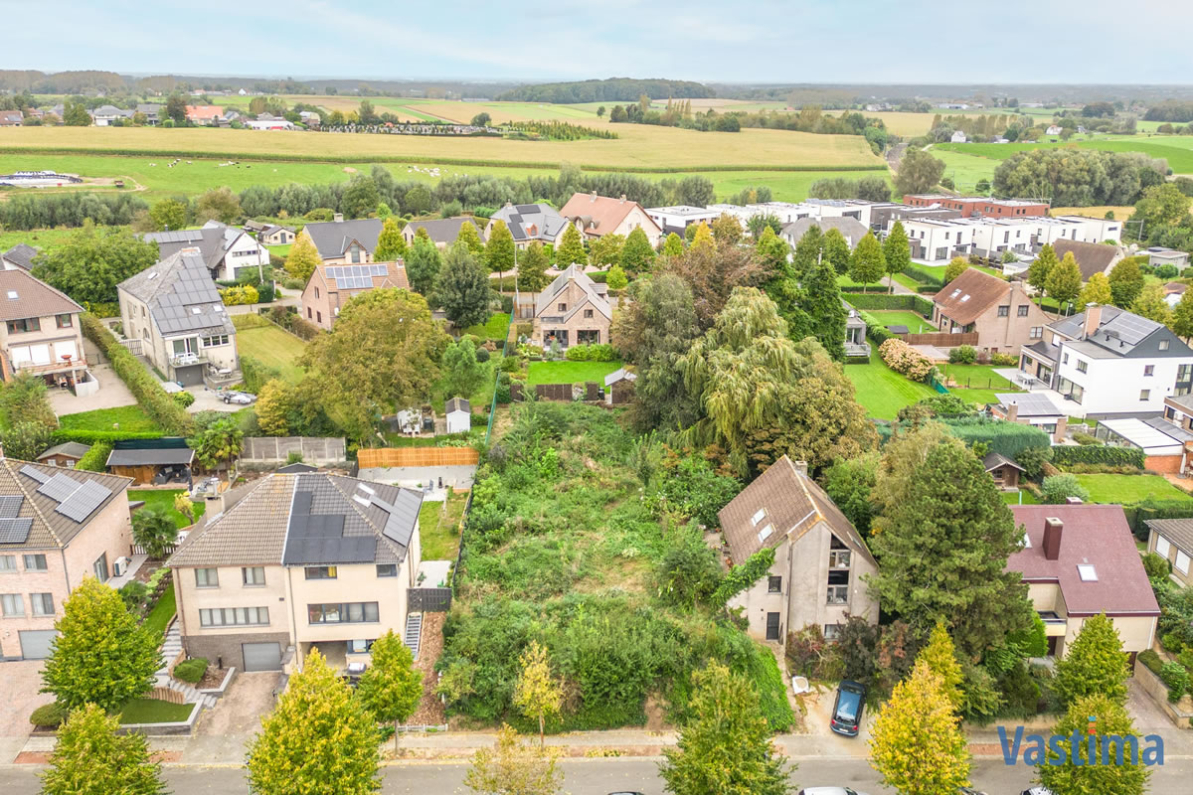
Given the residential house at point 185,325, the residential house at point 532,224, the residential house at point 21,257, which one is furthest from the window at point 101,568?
the residential house at point 532,224

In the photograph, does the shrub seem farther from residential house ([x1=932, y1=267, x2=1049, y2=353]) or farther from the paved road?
the paved road

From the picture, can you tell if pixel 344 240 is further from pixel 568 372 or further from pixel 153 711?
pixel 153 711

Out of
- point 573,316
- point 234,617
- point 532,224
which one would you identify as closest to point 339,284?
point 573,316

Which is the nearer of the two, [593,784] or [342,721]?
[342,721]

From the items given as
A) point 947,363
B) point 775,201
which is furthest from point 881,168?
point 947,363

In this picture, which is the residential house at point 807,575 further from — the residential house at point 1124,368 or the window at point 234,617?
the residential house at point 1124,368

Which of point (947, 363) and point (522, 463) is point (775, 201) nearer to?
point (947, 363)
